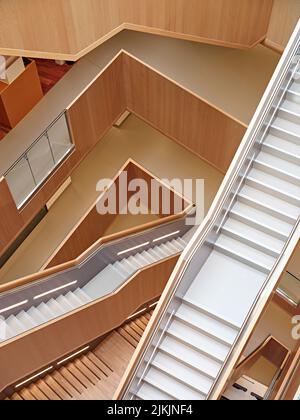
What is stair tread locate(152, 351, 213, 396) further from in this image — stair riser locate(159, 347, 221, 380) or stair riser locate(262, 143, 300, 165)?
stair riser locate(262, 143, 300, 165)

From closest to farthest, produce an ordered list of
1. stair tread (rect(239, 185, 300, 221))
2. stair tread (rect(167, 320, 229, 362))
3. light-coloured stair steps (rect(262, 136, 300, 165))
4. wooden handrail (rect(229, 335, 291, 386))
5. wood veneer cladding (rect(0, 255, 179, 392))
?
stair tread (rect(167, 320, 229, 362)) < stair tread (rect(239, 185, 300, 221)) < light-coloured stair steps (rect(262, 136, 300, 165)) < wood veneer cladding (rect(0, 255, 179, 392)) < wooden handrail (rect(229, 335, 291, 386))

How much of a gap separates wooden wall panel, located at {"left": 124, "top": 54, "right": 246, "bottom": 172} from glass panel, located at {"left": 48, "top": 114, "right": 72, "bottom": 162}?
7.21 feet

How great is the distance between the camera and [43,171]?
11.2 meters

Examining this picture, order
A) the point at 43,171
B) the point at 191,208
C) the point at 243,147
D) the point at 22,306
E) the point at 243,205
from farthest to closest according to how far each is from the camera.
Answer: the point at 191,208
the point at 43,171
the point at 22,306
the point at 243,205
the point at 243,147

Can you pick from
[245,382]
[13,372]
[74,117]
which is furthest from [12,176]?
[245,382]

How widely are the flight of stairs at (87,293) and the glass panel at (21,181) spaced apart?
2292 millimetres

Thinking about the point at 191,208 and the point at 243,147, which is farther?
the point at 191,208

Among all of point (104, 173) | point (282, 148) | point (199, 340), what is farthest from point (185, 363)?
point (104, 173)

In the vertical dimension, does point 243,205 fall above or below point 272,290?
above

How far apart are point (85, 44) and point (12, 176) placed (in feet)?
10.0

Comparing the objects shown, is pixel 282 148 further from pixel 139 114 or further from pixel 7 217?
pixel 7 217

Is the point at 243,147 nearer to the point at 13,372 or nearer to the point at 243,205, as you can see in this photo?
the point at 243,205

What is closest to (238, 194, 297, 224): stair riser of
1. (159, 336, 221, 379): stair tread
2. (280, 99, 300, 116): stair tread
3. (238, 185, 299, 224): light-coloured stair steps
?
(238, 185, 299, 224): light-coloured stair steps

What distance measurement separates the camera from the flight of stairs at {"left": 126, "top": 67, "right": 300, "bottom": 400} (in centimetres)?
846
